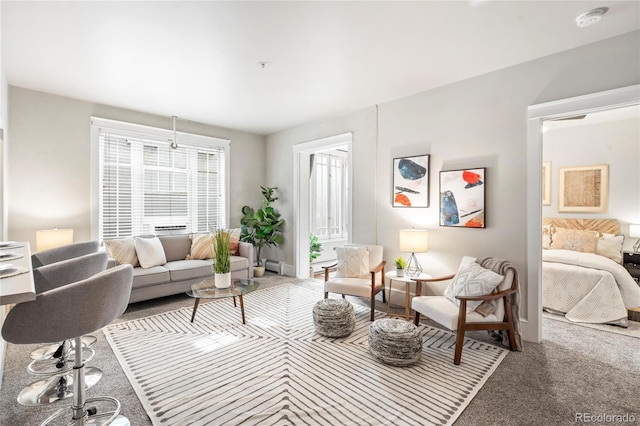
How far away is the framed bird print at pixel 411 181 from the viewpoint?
379cm

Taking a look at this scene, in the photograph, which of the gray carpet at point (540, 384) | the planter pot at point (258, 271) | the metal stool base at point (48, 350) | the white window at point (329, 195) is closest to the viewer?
the gray carpet at point (540, 384)

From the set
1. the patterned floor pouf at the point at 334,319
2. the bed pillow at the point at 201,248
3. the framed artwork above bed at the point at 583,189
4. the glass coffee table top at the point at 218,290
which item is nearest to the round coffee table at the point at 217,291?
the glass coffee table top at the point at 218,290

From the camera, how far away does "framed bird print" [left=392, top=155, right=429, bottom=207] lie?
12.4 ft

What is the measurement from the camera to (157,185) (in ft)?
16.4

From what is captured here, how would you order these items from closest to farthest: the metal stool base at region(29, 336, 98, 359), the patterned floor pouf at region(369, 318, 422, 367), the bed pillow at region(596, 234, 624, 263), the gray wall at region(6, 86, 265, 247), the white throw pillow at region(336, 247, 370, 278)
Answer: the patterned floor pouf at region(369, 318, 422, 367) → the metal stool base at region(29, 336, 98, 359) → the gray wall at region(6, 86, 265, 247) → the white throw pillow at region(336, 247, 370, 278) → the bed pillow at region(596, 234, 624, 263)

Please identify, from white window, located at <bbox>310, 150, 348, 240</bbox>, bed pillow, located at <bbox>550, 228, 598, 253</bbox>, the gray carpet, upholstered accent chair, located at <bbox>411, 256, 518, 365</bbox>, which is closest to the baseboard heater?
white window, located at <bbox>310, 150, 348, 240</bbox>

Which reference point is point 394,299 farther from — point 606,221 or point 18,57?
point 18,57

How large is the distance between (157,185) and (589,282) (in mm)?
6195

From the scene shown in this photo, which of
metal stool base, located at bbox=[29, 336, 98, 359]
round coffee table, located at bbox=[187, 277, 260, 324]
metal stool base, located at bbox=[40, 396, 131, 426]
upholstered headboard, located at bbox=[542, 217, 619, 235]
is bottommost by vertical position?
metal stool base, located at bbox=[40, 396, 131, 426]

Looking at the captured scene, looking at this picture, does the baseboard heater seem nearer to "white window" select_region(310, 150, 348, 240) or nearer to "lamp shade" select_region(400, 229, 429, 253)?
"white window" select_region(310, 150, 348, 240)

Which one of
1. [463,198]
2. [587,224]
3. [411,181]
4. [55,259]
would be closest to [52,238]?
[55,259]

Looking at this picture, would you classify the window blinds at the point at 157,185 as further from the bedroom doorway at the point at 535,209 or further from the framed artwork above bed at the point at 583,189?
the framed artwork above bed at the point at 583,189

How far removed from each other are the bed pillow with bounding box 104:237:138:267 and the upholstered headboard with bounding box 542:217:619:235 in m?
6.70

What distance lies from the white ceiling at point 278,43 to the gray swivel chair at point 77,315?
77.6 inches
